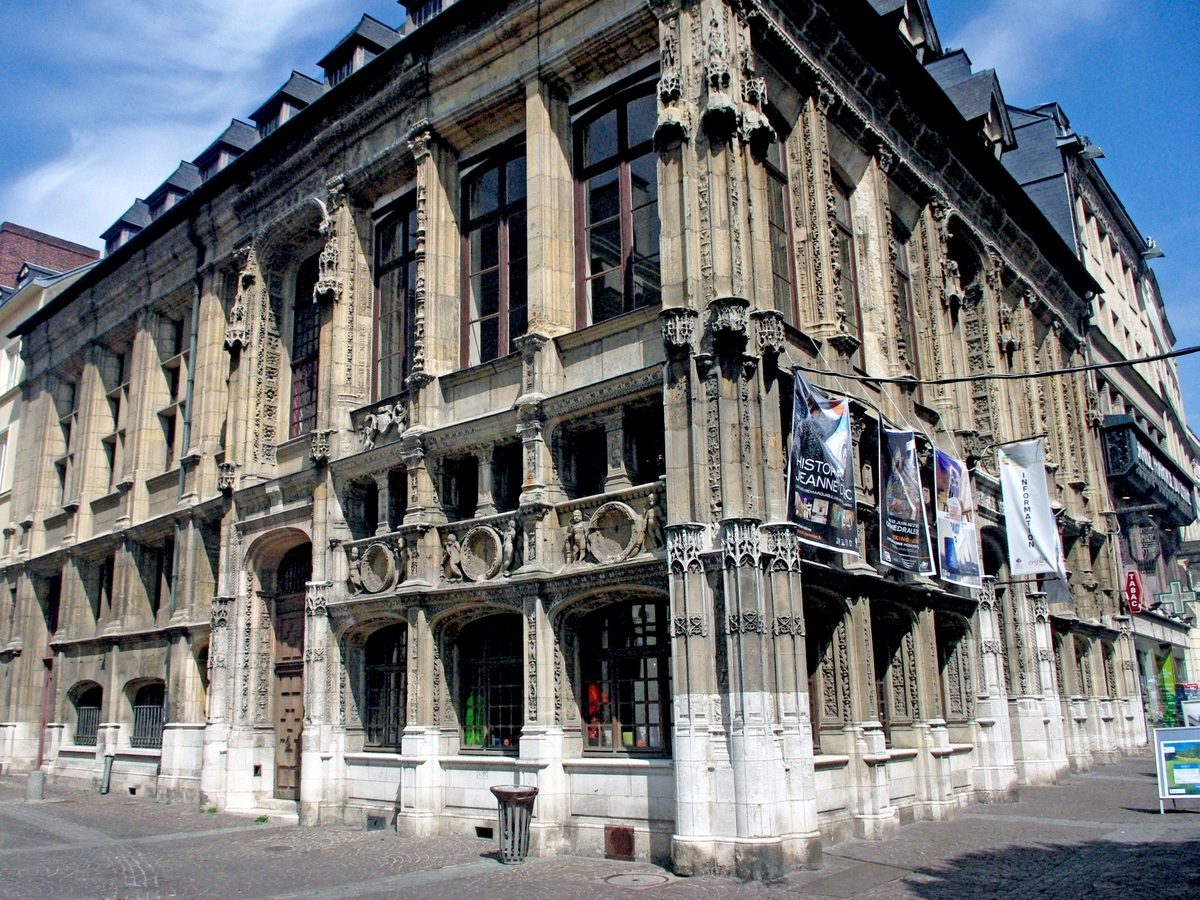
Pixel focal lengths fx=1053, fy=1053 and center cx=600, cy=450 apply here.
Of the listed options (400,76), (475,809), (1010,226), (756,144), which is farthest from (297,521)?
(1010,226)

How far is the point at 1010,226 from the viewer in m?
28.6

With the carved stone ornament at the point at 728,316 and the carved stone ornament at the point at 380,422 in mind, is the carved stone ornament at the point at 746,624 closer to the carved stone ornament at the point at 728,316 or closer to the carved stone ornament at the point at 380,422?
the carved stone ornament at the point at 728,316

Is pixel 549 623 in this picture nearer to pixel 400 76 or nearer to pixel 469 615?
pixel 469 615

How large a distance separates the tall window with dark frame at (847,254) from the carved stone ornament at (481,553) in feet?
25.5

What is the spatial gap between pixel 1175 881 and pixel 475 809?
1015 cm

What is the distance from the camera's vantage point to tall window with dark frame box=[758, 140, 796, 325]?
59.0 feet

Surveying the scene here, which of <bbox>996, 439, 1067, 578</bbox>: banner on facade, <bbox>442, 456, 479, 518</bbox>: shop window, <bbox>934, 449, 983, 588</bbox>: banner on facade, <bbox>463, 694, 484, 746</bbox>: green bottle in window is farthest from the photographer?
<bbox>996, 439, 1067, 578</bbox>: banner on facade

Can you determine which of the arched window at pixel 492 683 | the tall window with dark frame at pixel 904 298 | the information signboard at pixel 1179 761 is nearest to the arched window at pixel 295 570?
Result: the arched window at pixel 492 683

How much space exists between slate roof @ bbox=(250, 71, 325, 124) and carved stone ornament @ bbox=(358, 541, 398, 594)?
13572 millimetres

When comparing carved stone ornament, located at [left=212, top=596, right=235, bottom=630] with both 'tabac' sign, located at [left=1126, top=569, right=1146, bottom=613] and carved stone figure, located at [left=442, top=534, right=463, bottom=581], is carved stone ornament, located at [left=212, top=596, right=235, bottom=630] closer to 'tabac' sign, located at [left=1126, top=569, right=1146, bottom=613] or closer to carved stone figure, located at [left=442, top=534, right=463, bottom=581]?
carved stone figure, located at [left=442, top=534, right=463, bottom=581]

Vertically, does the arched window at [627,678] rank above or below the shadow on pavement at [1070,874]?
above

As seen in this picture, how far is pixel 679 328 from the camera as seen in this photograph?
597 inches

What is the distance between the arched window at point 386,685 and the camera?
19766 mm

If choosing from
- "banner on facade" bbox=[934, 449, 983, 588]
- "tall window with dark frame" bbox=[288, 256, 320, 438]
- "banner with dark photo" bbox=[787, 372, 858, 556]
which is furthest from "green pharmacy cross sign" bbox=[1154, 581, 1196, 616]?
"tall window with dark frame" bbox=[288, 256, 320, 438]
